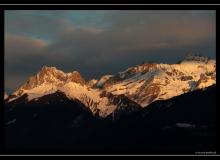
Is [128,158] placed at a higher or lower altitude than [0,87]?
lower

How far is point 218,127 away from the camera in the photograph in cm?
4997

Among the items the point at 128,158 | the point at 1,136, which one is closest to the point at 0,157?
the point at 1,136

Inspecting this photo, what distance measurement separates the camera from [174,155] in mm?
46594

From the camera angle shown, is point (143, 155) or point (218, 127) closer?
point (143, 155)
